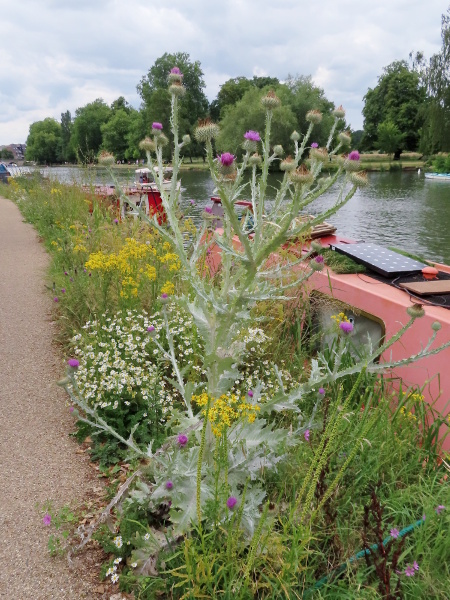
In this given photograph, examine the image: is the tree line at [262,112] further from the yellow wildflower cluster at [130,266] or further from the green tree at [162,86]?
the yellow wildflower cluster at [130,266]

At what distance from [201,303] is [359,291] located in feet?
6.73

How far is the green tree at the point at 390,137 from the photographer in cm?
4991

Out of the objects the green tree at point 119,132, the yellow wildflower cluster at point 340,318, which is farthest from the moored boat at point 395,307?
→ the green tree at point 119,132

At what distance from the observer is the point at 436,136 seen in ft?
102

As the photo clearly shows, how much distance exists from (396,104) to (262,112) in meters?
45.5

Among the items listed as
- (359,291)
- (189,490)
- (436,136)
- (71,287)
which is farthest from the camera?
(436,136)

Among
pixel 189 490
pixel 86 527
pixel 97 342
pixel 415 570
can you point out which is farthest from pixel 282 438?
pixel 97 342

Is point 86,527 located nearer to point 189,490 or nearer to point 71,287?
point 189,490

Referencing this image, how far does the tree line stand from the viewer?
27.8 metres

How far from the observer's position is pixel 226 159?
1.74 meters

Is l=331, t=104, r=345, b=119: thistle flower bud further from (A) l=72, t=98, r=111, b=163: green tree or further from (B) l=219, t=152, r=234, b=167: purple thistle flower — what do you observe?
(A) l=72, t=98, r=111, b=163: green tree

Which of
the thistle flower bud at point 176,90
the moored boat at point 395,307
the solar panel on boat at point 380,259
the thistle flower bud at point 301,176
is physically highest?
the thistle flower bud at point 176,90

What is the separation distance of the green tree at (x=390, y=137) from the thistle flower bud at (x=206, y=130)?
176ft

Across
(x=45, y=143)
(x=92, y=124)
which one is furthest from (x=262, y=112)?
(x=45, y=143)
